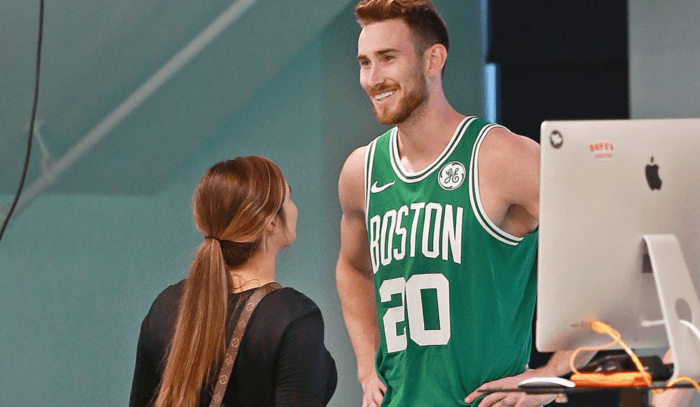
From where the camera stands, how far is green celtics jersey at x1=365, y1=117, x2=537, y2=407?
201 cm

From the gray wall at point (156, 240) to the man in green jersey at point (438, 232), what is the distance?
1.38 m

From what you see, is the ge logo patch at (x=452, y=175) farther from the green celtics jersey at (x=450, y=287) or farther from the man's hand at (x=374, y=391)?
the man's hand at (x=374, y=391)

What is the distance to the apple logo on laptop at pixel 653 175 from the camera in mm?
1487

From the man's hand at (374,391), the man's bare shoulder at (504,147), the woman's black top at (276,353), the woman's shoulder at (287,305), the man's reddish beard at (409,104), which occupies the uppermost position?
the man's reddish beard at (409,104)

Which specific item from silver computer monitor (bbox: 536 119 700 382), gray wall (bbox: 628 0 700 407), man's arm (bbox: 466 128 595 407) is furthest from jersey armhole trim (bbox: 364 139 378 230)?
gray wall (bbox: 628 0 700 407)

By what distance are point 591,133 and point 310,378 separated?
74cm

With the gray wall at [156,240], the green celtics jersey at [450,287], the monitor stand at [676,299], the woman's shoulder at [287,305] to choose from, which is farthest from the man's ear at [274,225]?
the gray wall at [156,240]

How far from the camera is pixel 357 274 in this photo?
97.0 inches

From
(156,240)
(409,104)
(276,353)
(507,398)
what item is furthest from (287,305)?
(156,240)

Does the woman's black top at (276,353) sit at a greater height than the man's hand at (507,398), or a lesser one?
greater

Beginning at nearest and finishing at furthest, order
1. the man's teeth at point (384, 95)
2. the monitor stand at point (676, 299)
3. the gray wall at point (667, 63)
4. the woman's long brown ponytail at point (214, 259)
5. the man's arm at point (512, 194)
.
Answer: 1. the monitor stand at point (676, 299)
2. the woman's long brown ponytail at point (214, 259)
3. the man's arm at point (512, 194)
4. the man's teeth at point (384, 95)
5. the gray wall at point (667, 63)

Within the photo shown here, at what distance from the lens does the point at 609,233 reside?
147 cm

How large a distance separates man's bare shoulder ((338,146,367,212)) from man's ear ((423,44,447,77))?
299mm

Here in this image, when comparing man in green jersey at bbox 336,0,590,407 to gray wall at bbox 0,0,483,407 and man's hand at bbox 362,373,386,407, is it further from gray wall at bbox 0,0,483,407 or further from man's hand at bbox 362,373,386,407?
gray wall at bbox 0,0,483,407
